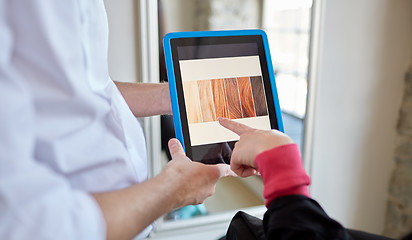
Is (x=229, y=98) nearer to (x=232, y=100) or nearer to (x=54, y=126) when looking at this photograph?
(x=232, y=100)

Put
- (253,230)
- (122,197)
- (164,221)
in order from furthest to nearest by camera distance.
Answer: (164,221)
(253,230)
(122,197)

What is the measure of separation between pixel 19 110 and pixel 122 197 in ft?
0.62

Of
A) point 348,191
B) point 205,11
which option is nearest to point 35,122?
point 205,11

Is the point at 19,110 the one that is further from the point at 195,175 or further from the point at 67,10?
the point at 195,175

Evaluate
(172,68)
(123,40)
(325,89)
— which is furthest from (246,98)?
(325,89)

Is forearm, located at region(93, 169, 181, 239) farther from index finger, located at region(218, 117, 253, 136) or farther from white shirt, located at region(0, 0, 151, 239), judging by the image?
index finger, located at region(218, 117, 253, 136)

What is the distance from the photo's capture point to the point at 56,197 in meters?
0.43

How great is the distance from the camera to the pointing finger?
73 cm

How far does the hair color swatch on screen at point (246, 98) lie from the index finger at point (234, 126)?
6 centimetres

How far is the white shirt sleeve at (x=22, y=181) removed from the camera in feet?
1.30

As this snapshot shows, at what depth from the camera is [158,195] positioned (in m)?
0.57

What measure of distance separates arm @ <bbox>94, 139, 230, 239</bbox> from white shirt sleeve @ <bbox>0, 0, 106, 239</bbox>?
0.06 metres

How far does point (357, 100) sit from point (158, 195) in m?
1.49

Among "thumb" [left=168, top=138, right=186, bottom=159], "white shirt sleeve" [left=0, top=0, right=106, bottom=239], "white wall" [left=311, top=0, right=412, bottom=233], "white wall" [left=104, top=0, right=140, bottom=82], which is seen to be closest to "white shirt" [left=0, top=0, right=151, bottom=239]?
"white shirt sleeve" [left=0, top=0, right=106, bottom=239]
